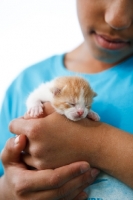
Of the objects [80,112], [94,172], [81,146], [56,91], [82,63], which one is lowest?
[94,172]

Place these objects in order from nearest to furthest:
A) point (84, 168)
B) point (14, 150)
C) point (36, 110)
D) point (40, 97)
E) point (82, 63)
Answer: point (84, 168)
point (14, 150)
point (36, 110)
point (40, 97)
point (82, 63)

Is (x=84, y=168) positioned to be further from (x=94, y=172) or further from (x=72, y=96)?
(x=72, y=96)

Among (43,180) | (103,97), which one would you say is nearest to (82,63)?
(103,97)

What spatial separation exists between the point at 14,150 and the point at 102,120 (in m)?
0.42

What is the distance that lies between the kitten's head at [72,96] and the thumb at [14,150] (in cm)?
22

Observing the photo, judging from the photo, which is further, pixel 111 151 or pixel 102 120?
pixel 102 120

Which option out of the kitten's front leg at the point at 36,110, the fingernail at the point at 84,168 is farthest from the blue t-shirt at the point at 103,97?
the kitten's front leg at the point at 36,110

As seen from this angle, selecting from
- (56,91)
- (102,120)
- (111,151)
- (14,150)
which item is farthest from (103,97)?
(14,150)

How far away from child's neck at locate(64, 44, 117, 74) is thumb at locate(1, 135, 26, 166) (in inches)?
23.9

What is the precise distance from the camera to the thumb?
108 centimetres

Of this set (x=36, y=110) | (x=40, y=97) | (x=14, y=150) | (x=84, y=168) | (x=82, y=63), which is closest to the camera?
(x=84, y=168)

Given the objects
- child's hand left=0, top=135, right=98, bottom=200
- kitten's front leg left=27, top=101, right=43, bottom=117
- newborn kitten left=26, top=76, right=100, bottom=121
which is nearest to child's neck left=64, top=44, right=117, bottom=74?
newborn kitten left=26, top=76, right=100, bottom=121

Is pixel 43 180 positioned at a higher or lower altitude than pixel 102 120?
lower

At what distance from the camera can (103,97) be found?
1294 millimetres
